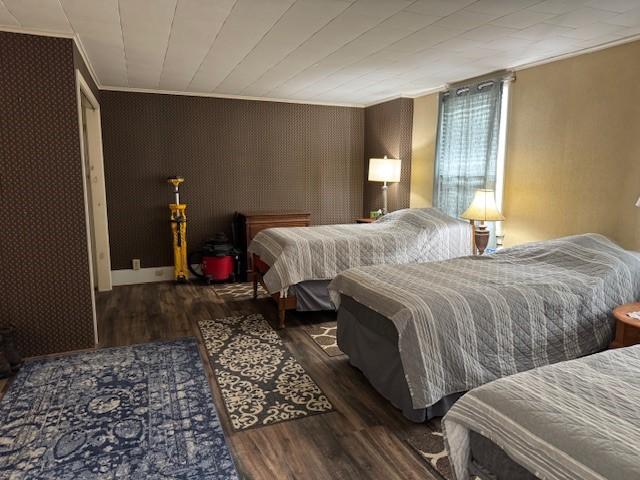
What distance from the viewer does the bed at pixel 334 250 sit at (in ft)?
12.7

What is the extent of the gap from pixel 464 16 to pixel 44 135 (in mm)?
2904

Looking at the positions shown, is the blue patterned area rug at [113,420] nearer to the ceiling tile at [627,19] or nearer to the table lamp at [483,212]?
the table lamp at [483,212]

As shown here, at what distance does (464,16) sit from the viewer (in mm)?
2594

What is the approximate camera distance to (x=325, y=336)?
12.1ft

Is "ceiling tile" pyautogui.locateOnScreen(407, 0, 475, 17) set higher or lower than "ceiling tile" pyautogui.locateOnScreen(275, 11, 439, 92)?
lower

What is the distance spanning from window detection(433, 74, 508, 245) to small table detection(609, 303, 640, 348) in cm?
170

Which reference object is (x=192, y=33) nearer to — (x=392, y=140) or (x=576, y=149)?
(x=576, y=149)

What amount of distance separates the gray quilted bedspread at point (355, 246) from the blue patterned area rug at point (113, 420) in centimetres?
108

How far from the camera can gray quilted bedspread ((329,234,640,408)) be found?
7.50 feet

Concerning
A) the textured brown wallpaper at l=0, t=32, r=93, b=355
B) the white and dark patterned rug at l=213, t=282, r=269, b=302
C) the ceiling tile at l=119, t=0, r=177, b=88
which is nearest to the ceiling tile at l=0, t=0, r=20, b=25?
the textured brown wallpaper at l=0, t=32, r=93, b=355

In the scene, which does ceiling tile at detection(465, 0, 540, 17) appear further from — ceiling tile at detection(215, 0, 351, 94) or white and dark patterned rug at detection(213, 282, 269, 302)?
white and dark patterned rug at detection(213, 282, 269, 302)

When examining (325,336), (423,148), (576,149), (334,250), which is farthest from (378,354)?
(423,148)

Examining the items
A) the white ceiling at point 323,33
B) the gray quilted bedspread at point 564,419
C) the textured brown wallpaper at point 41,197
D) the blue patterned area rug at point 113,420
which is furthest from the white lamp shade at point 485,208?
the textured brown wallpaper at point 41,197

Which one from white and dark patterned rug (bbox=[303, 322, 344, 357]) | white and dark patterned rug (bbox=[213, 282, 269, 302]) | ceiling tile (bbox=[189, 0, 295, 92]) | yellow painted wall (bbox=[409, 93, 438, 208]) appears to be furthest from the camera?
yellow painted wall (bbox=[409, 93, 438, 208])
